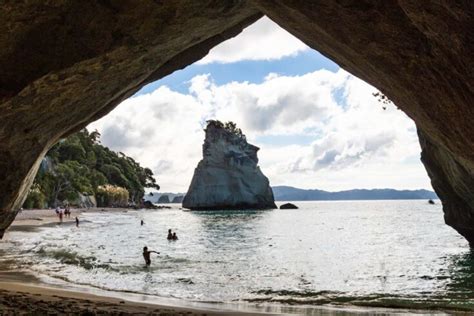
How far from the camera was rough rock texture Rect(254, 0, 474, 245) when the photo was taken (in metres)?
5.76

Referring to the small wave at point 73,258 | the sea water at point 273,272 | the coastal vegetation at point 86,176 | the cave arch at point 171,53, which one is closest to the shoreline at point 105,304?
the sea water at point 273,272

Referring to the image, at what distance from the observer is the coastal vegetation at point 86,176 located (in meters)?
101

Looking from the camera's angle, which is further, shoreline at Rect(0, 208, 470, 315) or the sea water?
the sea water

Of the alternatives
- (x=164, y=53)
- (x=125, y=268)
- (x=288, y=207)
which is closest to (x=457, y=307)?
(x=164, y=53)

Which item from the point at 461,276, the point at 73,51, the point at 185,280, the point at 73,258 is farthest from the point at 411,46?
the point at 73,258

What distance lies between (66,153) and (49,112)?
128649mm

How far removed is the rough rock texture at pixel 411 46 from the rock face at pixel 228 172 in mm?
123546

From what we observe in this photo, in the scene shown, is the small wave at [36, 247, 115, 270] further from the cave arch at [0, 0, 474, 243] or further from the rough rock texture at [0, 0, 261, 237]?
the rough rock texture at [0, 0, 261, 237]

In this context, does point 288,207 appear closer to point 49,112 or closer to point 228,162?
point 228,162

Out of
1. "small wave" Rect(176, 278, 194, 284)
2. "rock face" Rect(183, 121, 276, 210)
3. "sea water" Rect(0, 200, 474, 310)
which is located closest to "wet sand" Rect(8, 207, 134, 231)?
"sea water" Rect(0, 200, 474, 310)

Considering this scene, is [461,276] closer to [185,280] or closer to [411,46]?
[185,280]

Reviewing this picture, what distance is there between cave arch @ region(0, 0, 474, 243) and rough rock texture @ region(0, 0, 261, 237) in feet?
0.09

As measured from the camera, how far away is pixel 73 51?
11.7 meters

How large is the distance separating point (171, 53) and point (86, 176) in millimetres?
127795
